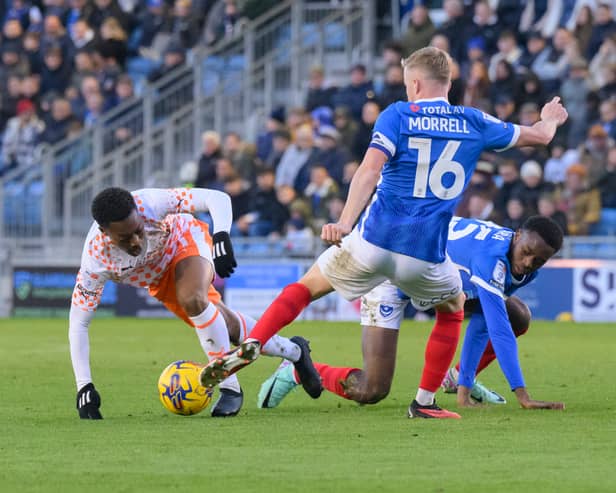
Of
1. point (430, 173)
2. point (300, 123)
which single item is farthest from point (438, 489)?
point (300, 123)

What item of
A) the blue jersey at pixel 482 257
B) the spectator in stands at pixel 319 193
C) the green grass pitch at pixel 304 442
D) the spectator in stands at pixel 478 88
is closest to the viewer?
the green grass pitch at pixel 304 442

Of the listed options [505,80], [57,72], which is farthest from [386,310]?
[57,72]

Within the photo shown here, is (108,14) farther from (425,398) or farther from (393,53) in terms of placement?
(425,398)

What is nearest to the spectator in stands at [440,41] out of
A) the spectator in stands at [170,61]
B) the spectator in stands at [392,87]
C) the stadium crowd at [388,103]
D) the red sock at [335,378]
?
the stadium crowd at [388,103]

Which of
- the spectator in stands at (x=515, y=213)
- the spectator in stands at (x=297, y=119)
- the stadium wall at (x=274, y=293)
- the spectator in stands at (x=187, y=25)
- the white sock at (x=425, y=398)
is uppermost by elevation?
the spectator in stands at (x=187, y=25)

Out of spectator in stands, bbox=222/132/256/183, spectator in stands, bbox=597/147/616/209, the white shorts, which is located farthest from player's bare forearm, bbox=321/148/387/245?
spectator in stands, bbox=222/132/256/183

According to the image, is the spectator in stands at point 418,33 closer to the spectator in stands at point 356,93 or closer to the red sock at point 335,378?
the spectator in stands at point 356,93

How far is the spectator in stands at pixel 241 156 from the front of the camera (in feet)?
76.8

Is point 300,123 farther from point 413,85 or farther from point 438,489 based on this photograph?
point 438,489

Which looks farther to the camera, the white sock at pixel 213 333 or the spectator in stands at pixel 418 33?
the spectator in stands at pixel 418 33

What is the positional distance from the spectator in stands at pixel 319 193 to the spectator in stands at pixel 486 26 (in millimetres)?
3474

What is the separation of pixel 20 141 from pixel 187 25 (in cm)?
410

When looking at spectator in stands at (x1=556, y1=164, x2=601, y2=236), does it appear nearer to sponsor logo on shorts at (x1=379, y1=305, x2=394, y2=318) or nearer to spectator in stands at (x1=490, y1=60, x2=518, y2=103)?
spectator in stands at (x1=490, y1=60, x2=518, y2=103)

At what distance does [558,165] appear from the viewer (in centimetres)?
2066
